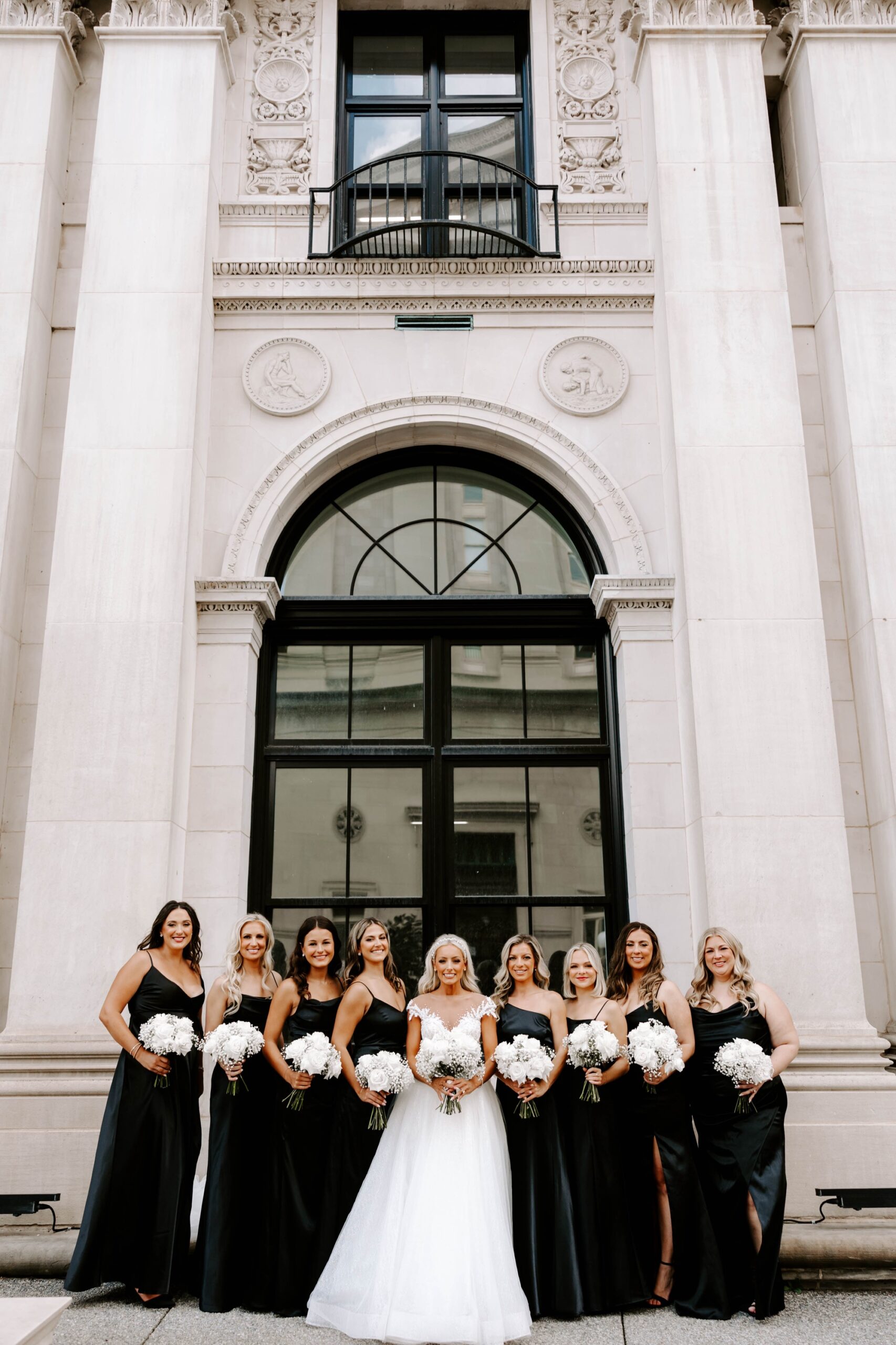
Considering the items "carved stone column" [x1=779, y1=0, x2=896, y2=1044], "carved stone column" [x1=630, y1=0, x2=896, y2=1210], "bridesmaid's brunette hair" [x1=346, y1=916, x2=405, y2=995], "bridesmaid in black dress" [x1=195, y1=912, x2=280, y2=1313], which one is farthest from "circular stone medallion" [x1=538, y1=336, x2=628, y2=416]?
"bridesmaid in black dress" [x1=195, y1=912, x2=280, y2=1313]

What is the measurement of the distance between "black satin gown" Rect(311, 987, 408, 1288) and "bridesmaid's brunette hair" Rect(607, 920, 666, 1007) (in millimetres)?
1286

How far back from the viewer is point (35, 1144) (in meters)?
7.55

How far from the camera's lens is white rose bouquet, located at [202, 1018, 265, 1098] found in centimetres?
598

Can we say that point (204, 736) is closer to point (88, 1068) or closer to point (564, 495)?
point (88, 1068)

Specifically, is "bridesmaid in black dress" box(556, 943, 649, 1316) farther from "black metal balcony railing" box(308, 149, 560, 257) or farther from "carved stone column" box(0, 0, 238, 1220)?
"black metal balcony railing" box(308, 149, 560, 257)

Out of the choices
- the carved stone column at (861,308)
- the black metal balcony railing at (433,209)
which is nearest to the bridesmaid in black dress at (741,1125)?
the carved stone column at (861,308)

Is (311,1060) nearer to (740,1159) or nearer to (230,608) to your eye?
(740,1159)

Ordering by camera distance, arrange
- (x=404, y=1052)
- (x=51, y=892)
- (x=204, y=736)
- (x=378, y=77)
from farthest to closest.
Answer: (x=378, y=77), (x=204, y=736), (x=51, y=892), (x=404, y=1052)

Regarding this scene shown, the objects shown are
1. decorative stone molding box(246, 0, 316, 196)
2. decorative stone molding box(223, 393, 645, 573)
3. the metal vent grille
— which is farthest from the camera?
decorative stone molding box(246, 0, 316, 196)

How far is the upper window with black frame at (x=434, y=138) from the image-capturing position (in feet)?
33.7

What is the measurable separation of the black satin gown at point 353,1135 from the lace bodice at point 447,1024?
12 centimetres

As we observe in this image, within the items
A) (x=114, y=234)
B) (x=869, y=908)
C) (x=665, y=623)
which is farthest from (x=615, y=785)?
(x=114, y=234)

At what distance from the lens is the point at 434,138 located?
1098cm

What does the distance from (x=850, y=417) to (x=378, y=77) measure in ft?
19.8
